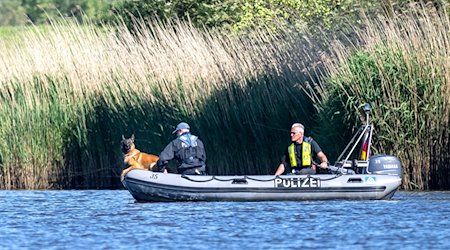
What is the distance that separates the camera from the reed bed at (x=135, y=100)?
22.3m

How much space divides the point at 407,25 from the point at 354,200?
Result: 352 centimetres

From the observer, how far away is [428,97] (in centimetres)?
2033

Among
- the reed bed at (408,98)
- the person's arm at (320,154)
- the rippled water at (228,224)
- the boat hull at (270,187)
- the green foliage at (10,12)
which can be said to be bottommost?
the rippled water at (228,224)

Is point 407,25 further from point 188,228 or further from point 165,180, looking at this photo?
point 188,228

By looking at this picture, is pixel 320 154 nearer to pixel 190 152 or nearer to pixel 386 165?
pixel 386 165

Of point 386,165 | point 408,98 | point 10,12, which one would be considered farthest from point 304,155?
point 10,12

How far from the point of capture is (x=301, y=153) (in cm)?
1938

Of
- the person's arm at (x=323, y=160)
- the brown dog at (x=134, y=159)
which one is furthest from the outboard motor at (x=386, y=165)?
the brown dog at (x=134, y=159)

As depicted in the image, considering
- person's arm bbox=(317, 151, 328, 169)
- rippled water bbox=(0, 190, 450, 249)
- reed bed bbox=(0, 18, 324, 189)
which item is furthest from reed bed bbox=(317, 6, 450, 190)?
reed bed bbox=(0, 18, 324, 189)

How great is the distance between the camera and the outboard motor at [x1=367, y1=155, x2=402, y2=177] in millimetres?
19000

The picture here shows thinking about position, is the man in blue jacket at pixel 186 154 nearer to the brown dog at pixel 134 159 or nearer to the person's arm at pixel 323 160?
the brown dog at pixel 134 159

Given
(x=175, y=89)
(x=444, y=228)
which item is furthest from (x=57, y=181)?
(x=444, y=228)

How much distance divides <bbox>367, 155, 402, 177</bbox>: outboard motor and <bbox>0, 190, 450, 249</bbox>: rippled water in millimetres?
410

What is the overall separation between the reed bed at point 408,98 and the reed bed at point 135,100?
1535 millimetres
